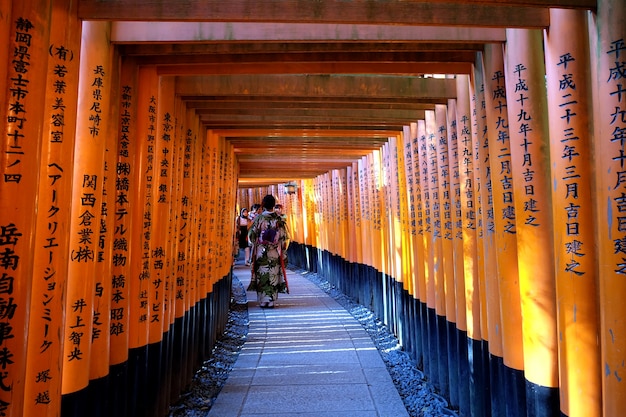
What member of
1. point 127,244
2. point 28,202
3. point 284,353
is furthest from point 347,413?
point 28,202

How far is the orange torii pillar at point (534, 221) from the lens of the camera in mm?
2502

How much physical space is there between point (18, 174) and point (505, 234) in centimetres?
267

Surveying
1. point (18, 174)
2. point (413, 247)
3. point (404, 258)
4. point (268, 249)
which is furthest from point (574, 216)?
point (268, 249)

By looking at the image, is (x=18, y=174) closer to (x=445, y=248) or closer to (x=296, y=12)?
(x=296, y=12)

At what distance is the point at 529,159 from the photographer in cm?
259

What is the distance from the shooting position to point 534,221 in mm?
2572

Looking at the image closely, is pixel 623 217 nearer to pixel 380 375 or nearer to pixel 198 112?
pixel 380 375

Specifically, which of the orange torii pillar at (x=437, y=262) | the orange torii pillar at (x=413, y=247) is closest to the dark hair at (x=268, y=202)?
the orange torii pillar at (x=413, y=247)

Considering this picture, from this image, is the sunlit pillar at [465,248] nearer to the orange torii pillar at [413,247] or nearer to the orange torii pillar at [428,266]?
the orange torii pillar at [428,266]

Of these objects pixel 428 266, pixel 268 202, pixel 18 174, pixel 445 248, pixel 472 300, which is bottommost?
pixel 472 300

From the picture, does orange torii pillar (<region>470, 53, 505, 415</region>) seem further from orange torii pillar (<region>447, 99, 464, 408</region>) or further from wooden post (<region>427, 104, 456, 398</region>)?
wooden post (<region>427, 104, 456, 398</region>)

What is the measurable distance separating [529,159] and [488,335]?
4.42 feet

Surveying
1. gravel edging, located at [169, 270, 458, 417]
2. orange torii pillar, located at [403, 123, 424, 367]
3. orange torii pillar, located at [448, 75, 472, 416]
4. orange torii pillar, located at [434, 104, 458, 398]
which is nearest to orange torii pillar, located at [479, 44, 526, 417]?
orange torii pillar, located at [448, 75, 472, 416]

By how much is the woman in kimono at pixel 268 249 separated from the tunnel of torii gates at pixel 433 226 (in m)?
4.16
